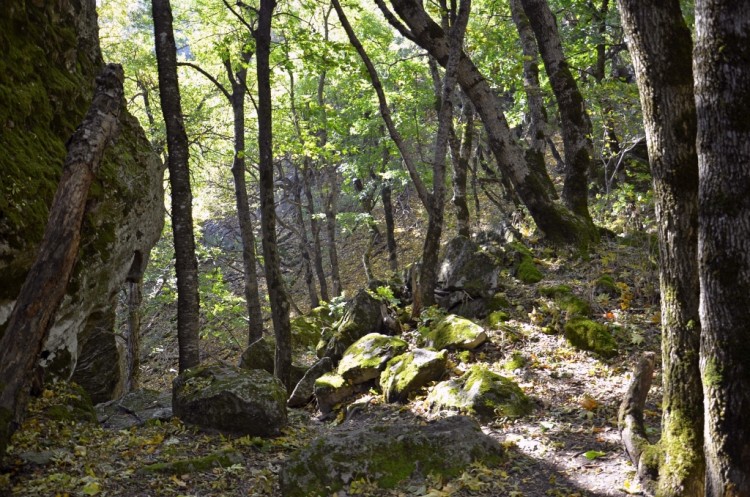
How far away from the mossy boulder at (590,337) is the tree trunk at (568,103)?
3.84 meters

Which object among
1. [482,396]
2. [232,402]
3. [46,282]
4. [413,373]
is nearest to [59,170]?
[46,282]

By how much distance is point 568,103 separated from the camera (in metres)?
11.1

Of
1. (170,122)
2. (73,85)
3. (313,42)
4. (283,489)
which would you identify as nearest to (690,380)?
(283,489)

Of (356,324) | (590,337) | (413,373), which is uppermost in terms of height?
(356,324)

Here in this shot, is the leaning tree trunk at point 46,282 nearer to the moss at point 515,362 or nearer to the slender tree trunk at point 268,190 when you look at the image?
the slender tree trunk at point 268,190

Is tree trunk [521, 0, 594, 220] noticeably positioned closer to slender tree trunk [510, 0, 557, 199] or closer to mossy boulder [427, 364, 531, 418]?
slender tree trunk [510, 0, 557, 199]

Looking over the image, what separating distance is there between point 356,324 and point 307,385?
1621mm

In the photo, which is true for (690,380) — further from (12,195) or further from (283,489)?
(12,195)

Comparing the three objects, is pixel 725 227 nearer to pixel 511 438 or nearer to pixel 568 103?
pixel 511 438

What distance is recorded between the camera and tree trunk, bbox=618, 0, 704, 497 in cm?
403

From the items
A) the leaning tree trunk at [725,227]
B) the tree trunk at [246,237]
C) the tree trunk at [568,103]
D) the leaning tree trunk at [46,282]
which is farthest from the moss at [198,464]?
the tree trunk at [568,103]

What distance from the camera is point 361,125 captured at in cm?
1875

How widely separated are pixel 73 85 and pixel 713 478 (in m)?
7.69

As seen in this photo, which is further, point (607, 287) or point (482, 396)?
point (607, 287)
